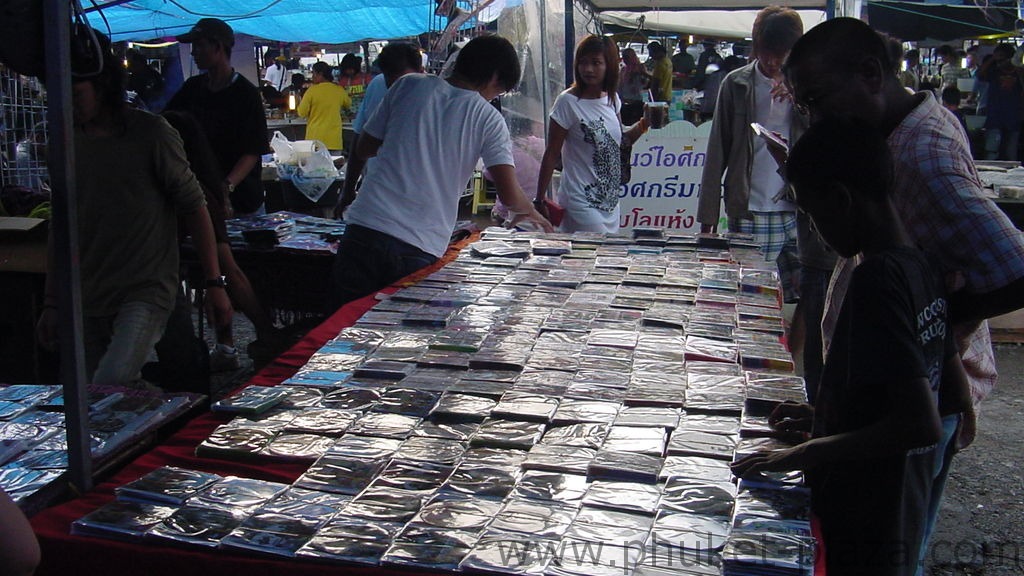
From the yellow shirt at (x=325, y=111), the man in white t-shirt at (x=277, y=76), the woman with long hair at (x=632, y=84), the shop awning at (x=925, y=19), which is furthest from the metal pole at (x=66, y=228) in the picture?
the man in white t-shirt at (x=277, y=76)

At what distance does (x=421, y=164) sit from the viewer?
3.24m

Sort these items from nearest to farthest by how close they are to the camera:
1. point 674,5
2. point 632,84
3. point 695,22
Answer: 1. point 674,5
2. point 632,84
3. point 695,22

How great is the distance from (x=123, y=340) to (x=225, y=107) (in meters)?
2.38

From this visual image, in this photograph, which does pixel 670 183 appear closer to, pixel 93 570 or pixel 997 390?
pixel 997 390

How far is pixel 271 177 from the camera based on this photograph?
25.4ft

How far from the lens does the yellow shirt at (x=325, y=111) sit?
34.0 feet

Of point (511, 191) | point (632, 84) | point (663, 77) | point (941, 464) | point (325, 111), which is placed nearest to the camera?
point (941, 464)

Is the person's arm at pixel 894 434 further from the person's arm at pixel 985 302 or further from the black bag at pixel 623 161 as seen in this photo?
the black bag at pixel 623 161

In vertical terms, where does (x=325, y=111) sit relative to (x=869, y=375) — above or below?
above

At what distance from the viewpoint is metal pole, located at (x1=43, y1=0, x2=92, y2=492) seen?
142cm

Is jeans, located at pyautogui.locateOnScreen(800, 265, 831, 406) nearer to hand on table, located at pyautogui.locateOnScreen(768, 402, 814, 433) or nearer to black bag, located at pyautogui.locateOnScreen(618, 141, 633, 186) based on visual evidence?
black bag, located at pyautogui.locateOnScreen(618, 141, 633, 186)

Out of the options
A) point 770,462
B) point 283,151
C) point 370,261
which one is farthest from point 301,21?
point 770,462

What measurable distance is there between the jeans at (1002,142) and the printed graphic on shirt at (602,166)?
9.82 m

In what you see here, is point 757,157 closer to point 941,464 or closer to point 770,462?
point 941,464
